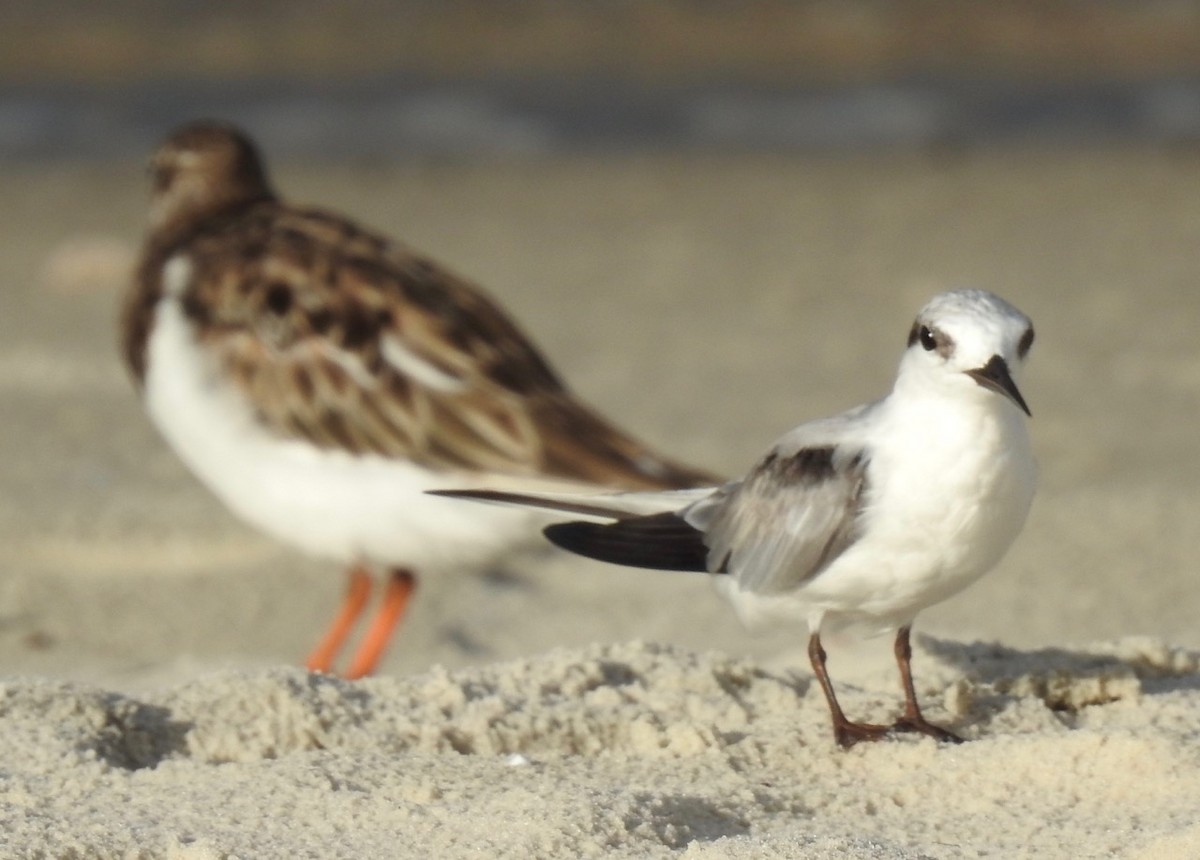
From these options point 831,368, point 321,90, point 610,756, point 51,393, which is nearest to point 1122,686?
point 610,756

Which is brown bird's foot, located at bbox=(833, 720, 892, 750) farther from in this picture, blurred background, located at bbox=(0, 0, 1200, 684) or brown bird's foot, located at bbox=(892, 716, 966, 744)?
blurred background, located at bbox=(0, 0, 1200, 684)

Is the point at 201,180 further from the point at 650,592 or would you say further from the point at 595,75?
the point at 595,75

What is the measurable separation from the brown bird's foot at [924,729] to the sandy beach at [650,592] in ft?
0.20

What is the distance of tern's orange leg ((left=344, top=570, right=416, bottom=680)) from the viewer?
5.33m

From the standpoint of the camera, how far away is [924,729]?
10.5 feet

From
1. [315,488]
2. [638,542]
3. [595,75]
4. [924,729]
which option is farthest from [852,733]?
[595,75]

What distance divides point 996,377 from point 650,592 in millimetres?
2934

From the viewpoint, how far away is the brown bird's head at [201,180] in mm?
5957

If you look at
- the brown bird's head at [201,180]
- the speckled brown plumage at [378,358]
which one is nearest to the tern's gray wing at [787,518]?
the speckled brown plumage at [378,358]

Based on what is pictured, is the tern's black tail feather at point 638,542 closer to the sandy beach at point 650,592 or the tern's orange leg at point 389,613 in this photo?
the sandy beach at point 650,592

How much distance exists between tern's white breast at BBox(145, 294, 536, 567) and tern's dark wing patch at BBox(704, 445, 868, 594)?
1.54m

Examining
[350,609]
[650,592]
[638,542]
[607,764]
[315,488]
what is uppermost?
[638,542]

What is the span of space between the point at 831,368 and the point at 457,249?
2.92 meters

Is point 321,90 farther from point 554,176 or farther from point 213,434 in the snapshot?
point 213,434
